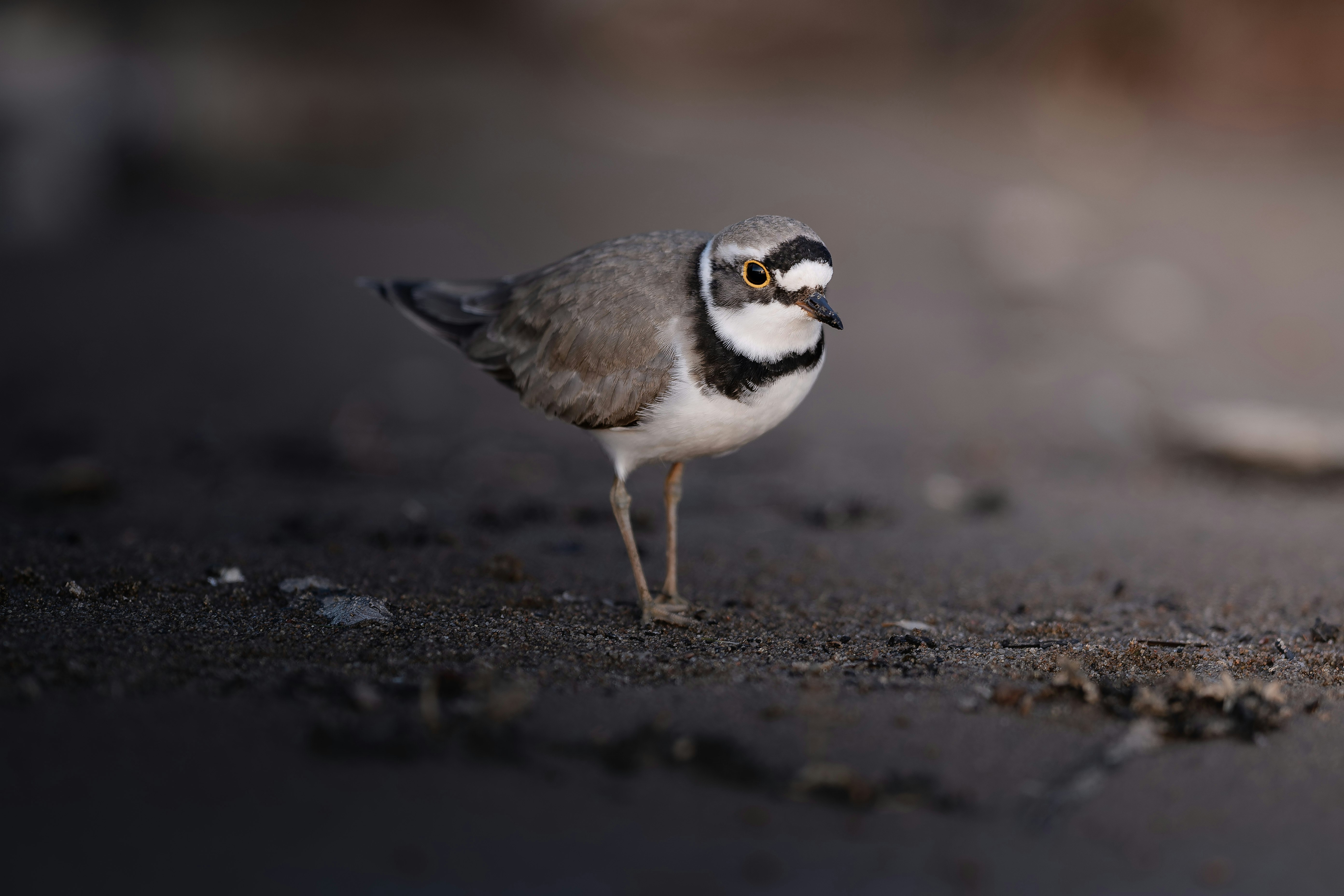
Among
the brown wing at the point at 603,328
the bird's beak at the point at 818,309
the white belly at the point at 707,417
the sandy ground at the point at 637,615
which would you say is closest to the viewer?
the sandy ground at the point at 637,615

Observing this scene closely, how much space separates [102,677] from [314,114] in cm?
1314

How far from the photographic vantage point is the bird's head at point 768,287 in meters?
3.94

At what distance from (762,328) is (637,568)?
109 cm

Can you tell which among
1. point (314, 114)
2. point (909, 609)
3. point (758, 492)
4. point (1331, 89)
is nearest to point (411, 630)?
point (909, 609)

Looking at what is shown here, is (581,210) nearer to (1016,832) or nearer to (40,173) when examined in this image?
(40,173)

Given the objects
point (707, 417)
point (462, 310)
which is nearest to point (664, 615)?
point (707, 417)

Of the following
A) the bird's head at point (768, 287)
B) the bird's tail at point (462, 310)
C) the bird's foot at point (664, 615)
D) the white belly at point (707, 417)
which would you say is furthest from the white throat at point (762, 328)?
the bird's tail at point (462, 310)

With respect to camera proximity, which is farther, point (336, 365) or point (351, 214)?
point (351, 214)

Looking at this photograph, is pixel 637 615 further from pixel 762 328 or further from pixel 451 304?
pixel 451 304

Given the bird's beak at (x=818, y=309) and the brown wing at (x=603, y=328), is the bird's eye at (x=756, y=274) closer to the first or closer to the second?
the bird's beak at (x=818, y=309)

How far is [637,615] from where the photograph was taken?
4.25 meters

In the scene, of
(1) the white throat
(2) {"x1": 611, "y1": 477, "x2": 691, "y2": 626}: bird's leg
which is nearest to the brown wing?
(1) the white throat

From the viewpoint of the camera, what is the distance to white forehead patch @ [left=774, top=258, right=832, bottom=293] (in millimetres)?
3938

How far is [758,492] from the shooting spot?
246 inches
